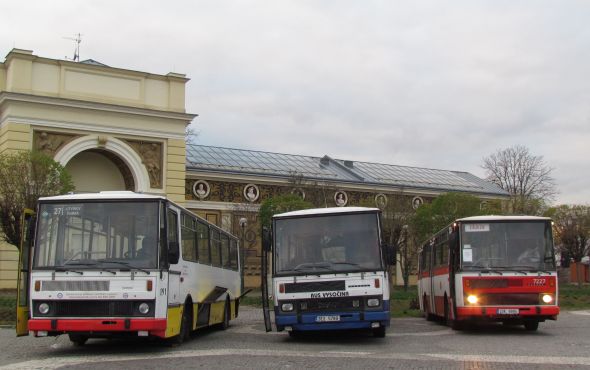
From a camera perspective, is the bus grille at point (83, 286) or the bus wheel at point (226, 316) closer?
the bus grille at point (83, 286)

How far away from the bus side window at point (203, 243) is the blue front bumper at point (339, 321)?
252 cm

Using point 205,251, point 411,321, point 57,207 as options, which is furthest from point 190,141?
point 57,207

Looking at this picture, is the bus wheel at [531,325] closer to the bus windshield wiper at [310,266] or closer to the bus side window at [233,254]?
the bus windshield wiper at [310,266]

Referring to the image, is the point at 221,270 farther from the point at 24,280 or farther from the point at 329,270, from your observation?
the point at 24,280

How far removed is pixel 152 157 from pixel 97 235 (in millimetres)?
24611

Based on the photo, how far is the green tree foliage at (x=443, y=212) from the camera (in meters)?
37.0

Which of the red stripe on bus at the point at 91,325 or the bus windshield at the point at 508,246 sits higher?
the bus windshield at the point at 508,246

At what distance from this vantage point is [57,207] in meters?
13.1

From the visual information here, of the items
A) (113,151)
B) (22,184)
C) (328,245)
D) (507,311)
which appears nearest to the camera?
(328,245)

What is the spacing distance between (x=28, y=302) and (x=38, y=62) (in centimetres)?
2387

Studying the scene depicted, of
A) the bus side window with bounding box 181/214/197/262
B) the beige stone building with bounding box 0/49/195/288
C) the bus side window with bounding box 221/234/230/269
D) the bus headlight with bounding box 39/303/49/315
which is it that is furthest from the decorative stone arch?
the bus headlight with bounding box 39/303/49/315

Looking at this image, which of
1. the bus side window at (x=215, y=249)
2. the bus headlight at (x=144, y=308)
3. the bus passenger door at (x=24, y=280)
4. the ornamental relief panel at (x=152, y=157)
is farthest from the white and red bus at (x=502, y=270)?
the ornamental relief panel at (x=152, y=157)

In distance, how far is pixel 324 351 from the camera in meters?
13.5

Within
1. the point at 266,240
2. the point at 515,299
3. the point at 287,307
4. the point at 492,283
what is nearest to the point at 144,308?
the point at 287,307
